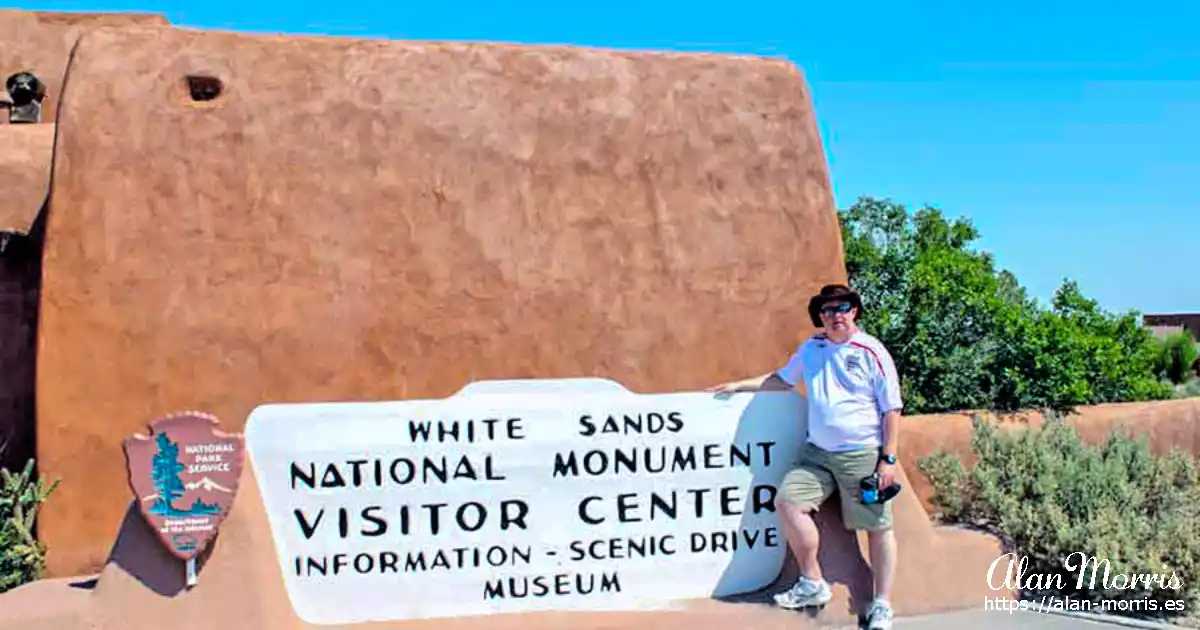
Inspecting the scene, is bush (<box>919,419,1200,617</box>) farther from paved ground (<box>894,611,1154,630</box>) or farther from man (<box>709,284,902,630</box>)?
man (<box>709,284,902,630</box>)

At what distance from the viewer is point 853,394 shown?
4.56 meters

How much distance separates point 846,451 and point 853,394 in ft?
0.85

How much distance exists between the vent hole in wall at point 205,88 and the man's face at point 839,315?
359 cm

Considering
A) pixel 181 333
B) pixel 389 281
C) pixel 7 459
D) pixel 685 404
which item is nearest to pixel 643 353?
pixel 685 404

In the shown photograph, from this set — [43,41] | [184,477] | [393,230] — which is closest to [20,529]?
[184,477]

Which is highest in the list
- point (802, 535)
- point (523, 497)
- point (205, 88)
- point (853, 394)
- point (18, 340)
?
point (205, 88)

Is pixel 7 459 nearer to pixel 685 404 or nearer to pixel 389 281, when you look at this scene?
pixel 389 281

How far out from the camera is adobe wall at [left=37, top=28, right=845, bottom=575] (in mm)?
5375

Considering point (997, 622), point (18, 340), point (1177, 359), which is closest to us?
point (997, 622)

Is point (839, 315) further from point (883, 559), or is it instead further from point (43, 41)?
point (43, 41)

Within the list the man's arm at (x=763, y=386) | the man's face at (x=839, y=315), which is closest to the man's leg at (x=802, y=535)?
the man's arm at (x=763, y=386)

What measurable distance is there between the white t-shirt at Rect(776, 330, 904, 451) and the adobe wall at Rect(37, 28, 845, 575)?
54.4 inches

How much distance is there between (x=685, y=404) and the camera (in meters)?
4.75

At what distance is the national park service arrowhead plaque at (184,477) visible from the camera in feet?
13.2
